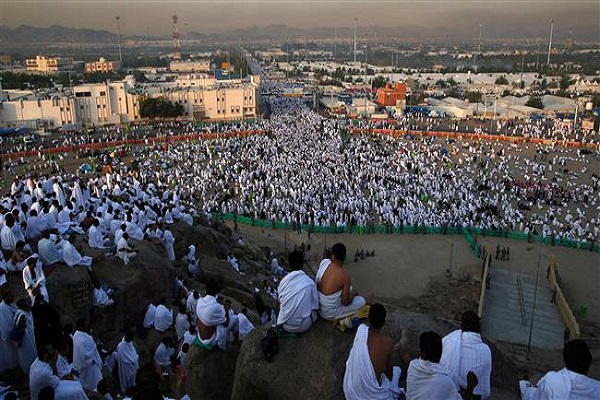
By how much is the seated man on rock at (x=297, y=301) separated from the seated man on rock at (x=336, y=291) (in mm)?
66

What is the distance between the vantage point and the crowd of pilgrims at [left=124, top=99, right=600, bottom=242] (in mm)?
19562

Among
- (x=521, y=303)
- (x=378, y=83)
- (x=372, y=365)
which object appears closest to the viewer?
(x=372, y=365)

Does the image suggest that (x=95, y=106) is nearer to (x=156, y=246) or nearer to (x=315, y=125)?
(x=315, y=125)

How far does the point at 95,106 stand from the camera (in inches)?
1647

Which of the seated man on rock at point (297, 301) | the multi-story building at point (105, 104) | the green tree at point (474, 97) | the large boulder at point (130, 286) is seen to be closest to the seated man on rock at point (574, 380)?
the seated man on rock at point (297, 301)

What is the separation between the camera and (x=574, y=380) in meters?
2.91

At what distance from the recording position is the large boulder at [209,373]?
469 centimetres

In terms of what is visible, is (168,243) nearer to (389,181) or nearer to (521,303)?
(521,303)

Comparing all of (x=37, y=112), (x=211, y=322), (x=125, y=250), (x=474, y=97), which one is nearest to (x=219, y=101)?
(x=37, y=112)

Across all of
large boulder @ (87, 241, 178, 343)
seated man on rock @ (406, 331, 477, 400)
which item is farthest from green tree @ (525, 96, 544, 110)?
seated man on rock @ (406, 331, 477, 400)

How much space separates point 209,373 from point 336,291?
171 centimetres

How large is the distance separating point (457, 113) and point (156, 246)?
1792 inches

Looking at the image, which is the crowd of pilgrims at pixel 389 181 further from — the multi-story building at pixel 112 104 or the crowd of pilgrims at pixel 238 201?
the multi-story building at pixel 112 104

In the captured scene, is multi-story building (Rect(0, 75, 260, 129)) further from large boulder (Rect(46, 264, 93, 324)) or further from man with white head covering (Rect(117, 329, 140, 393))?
man with white head covering (Rect(117, 329, 140, 393))
